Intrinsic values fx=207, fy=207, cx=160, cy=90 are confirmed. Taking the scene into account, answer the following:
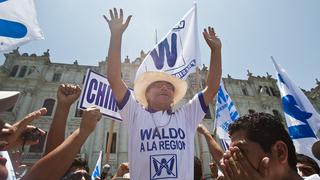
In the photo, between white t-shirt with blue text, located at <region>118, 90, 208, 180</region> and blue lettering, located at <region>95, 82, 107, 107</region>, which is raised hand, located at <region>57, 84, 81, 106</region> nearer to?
white t-shirt with blue text, located at <region>118, 90, 208, 180</region>

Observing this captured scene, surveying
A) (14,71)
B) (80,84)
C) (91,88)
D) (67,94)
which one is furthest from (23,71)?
(67,94)

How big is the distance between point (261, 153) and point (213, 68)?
1.55 meters

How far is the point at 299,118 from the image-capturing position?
13.9 feet

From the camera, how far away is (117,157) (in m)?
18.1

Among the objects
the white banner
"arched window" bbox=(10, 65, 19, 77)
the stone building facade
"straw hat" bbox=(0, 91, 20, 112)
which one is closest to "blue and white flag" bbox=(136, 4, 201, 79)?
the white banner

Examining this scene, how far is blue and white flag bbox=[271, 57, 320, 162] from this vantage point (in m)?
3.97

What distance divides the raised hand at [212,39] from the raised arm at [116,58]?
1.14 meters

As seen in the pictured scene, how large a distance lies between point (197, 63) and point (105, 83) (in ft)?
7.68

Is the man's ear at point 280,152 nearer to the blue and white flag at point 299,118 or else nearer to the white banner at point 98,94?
the blue and white flag at point 299,118

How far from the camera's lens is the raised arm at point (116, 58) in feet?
7.98

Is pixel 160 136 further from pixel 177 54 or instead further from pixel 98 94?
pixel 98 94

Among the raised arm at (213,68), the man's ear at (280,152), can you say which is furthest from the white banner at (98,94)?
the man's ear at (280,152)

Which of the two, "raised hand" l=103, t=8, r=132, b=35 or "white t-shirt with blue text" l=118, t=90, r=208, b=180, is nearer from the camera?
"white t-shirt with blue text" l=118, t=90, r=208, b=180

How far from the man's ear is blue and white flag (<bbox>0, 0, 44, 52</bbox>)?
2.78 m
